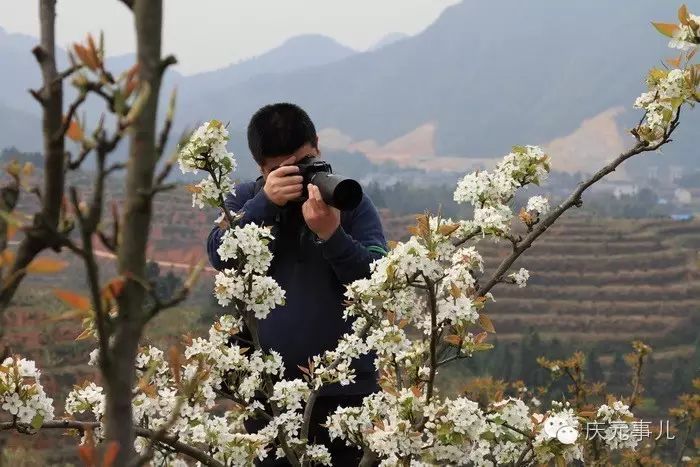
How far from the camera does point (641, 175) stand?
159125 mm

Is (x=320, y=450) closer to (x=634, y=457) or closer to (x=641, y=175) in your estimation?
(x=634, y=457)

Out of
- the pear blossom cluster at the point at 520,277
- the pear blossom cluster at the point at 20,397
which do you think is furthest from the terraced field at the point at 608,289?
the pear blossom cluster at the point at 20,397

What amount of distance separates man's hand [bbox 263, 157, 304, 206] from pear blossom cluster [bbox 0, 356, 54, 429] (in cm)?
84

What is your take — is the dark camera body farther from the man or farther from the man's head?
the man's head

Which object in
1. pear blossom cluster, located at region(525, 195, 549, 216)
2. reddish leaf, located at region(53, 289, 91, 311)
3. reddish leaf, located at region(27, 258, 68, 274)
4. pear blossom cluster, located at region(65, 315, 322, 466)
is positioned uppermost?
pear blossom cluster, located at region(525, 195, 549, 216)

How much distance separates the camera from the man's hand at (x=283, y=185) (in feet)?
7.78

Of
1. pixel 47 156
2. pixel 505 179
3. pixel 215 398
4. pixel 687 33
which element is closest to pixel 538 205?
pixel 505 179

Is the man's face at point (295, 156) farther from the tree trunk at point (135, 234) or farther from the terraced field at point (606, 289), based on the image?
the terraced field at point (606, 289)

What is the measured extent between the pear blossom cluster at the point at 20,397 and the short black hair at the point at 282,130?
3.36ft

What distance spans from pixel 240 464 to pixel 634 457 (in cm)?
406

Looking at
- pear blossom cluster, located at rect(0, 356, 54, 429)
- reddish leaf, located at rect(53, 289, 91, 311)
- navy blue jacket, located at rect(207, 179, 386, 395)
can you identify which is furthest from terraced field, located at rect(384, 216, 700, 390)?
reddish leaf, located at rect(53, 289, 91, 311)

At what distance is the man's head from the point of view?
257 cm

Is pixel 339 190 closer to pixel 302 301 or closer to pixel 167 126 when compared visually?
pixel 302 301

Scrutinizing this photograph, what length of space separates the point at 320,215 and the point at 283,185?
0.49ft
